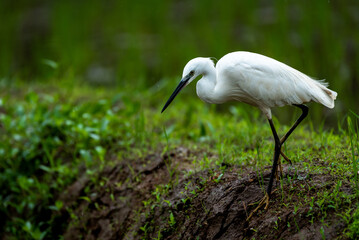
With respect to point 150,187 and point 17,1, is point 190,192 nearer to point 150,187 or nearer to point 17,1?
point 150,187

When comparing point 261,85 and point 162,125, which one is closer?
point 261,85

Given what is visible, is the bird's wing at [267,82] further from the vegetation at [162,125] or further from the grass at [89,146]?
the grass at [89,146]

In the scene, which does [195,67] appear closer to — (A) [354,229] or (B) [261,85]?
(B) [261,85]

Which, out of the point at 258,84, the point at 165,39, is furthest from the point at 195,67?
the point at 165,39

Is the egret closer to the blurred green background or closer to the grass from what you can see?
the grass

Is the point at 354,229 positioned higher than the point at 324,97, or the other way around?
the point at 324,97

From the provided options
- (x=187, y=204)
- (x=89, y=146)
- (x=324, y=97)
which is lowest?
(x=89, y=146)

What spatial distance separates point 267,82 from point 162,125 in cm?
216

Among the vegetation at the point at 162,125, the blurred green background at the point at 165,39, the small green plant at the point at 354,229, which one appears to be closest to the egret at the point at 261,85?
the vegetation at the point at 162,125

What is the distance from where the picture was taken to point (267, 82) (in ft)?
10.4

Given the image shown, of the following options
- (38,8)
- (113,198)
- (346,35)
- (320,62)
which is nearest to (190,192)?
(113,198)

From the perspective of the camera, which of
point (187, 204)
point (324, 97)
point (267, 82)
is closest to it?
point (267, 82)

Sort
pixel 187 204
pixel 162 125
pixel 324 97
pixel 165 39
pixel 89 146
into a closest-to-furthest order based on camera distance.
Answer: pixel 324 97 → pixel 187 204 → pixel 89 146 → pixel 162 125 → pixel 165 39

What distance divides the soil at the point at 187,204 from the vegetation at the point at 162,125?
15mm
